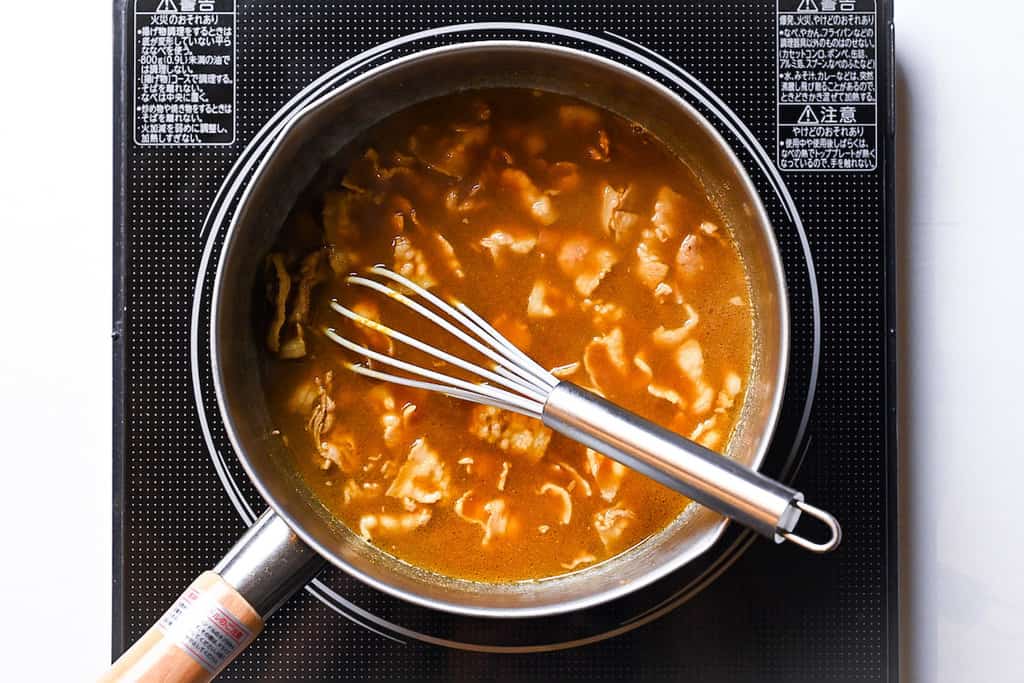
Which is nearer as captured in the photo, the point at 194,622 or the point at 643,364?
the point at 194,622

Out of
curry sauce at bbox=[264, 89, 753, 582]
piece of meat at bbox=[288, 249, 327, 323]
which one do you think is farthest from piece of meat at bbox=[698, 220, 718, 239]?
piece of meat at bbox=[288, 249, 327, 323]

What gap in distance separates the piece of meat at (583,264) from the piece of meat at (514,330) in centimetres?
8

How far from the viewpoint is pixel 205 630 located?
93cm

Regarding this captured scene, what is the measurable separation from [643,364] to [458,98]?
39 centimetres

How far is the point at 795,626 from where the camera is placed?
114 cm

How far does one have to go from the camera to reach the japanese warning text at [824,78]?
45.4 inches

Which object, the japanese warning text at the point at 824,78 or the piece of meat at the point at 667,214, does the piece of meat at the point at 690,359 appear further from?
the japanese warning text at the point at 824,78

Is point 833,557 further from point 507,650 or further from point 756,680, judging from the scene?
point 507,650

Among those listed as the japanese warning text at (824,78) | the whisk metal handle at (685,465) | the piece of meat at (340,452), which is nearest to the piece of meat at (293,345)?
the piece of meat at (340,452)

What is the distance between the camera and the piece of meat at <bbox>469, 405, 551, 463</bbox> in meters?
1.08
